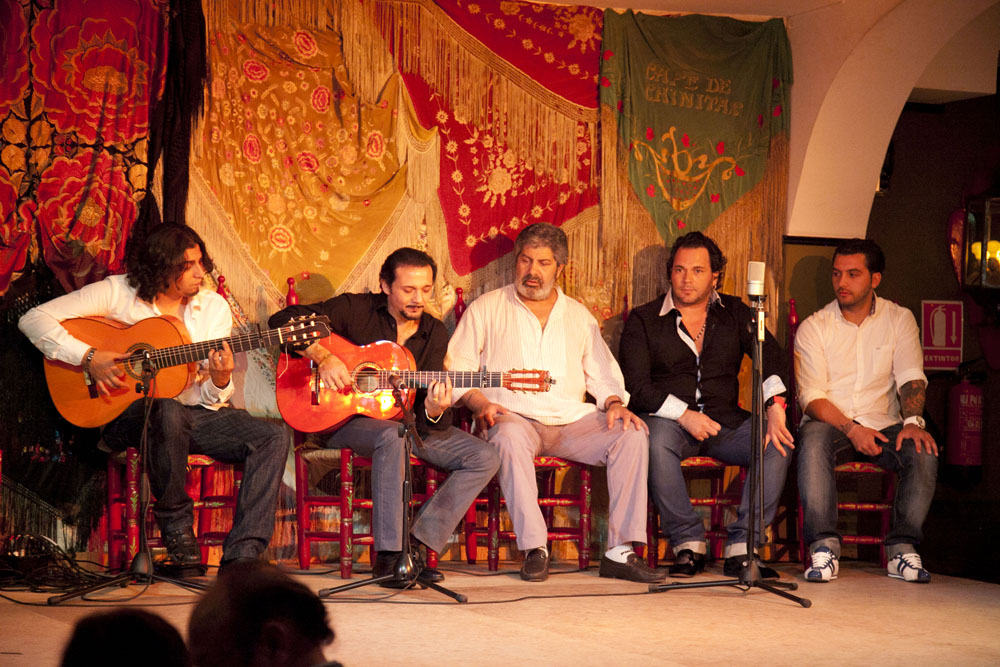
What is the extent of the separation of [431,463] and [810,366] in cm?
210

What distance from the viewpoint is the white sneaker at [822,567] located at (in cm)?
507

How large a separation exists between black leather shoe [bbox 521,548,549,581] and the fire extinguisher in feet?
9.48

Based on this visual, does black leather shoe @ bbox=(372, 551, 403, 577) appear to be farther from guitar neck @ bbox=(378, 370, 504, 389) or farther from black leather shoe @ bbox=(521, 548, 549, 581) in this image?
guitar neck @ bbox=(378, 370, 504, 389)

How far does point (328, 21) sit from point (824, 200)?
2957mm

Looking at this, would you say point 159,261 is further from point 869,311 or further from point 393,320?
point 869,311

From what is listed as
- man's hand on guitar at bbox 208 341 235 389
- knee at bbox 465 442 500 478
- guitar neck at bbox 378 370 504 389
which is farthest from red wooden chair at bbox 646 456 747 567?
man's hand on guitar at bbox 208 341 235 389

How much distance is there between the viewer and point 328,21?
566cm

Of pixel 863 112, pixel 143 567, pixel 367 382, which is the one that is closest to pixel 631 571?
pixel 367 382

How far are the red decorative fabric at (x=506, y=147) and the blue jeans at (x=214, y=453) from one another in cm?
156

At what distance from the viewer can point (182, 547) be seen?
15.1 ft

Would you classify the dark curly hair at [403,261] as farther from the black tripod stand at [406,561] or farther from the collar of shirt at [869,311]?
the collar of shirt at [869,311]

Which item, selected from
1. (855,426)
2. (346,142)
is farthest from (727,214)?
(346,142)

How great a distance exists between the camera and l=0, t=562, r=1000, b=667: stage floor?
10.8 ft

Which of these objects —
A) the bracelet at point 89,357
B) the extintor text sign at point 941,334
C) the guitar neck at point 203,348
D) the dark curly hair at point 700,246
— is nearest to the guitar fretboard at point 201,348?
the guitar neck at point 203,348
